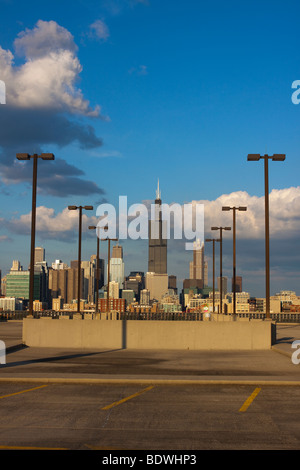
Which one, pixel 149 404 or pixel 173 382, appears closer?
pixel 149 404

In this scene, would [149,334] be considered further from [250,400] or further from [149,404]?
[149,404]

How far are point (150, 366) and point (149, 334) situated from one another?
666 centimetres

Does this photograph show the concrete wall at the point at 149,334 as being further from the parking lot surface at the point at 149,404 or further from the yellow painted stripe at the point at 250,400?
the yellow painted stripe at the point at 250,400

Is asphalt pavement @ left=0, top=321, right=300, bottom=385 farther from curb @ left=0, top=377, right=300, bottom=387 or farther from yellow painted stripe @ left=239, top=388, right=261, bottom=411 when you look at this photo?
yellow painted stripe @ left=239, top=388, right=261, bottom=411

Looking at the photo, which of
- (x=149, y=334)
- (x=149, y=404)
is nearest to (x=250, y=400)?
(x=149, y=404)

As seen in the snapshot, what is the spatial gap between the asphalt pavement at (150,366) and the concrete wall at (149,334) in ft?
2.36

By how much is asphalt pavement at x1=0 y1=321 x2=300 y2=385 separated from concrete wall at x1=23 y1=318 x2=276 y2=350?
72 centimetres

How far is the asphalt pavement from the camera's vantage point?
16766mm

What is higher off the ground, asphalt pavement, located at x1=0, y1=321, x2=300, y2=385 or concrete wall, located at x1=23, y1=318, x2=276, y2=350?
concrete wall, located at x1=23, y1=318, x2=276, y2=350

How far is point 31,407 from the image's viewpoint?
12789 millimetres

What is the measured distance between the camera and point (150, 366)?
20.6m

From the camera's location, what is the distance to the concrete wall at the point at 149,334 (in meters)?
27.1

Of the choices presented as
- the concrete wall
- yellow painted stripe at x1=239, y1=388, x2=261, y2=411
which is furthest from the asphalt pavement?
yellow painted stripe at x1=239, y1=388, x2=261, y2=411

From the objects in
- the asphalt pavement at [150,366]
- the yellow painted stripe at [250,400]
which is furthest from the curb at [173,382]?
the yellow painted stripe at [250,400]
